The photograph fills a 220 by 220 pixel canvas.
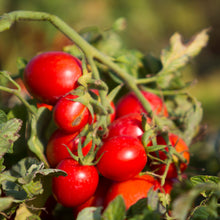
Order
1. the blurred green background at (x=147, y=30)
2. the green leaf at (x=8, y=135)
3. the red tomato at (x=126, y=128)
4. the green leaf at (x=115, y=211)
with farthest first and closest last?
the blurred green background at (x=147, y=30)
the red tomato at (x=126, y=128)
the green leaf at (x=8, y=135)
the green leaf at (x=115, y=211)

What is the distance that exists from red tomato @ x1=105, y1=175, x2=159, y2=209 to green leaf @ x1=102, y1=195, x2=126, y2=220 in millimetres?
140

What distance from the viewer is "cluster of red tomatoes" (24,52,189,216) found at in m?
0.52

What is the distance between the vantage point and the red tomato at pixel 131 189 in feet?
1.74

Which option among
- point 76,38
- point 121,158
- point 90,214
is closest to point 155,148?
point 121,158

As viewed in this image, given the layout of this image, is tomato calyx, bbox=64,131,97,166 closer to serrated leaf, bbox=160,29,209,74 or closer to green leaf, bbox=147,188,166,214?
green leaf, bbox=147,188,166,214

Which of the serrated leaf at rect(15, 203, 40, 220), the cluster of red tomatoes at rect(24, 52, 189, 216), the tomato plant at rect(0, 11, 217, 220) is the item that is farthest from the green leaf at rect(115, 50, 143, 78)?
the serrated leaf at rect(15, 203, 40, 220)

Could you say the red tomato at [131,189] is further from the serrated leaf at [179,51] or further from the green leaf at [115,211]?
the serrated leaf at [179,51]

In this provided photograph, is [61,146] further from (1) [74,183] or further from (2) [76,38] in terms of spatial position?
(2) [76,38]

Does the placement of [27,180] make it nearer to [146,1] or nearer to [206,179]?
[206,179]

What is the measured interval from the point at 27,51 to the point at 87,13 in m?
1.57

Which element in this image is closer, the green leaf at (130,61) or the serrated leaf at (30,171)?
the serrated leaf at (30,171)

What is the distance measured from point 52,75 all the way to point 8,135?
0.14 meters

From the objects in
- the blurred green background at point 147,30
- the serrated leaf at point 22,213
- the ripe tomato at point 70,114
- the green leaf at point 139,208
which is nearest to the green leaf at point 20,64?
the ripe tomato at point 70,114

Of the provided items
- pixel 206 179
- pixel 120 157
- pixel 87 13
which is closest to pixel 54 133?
pixel 120 157
